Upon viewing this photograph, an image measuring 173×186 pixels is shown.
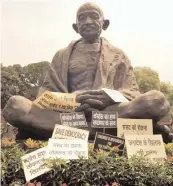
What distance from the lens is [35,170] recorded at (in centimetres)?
297

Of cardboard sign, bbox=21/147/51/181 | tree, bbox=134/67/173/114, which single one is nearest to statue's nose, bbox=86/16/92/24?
cardboard sign, bbox=21/147/51/181

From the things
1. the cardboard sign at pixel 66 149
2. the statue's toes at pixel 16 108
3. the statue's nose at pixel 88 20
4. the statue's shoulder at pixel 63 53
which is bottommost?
the cardboard sign at pixel 66 149

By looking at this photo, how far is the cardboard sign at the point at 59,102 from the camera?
165 inches

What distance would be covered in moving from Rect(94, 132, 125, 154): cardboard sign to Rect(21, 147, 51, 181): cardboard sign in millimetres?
445

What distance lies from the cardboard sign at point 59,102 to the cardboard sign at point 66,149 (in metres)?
1.08

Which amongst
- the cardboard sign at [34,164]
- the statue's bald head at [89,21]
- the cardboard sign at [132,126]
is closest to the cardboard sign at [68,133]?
the cardboard sign at [34,164]

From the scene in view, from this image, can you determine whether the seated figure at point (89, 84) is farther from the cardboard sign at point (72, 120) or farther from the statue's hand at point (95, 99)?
the cardboard sign at point (72, 120)

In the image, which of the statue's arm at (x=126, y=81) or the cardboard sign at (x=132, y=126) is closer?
the cardboard sign at (x=132, y=126)

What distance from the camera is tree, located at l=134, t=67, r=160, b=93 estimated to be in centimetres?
1164

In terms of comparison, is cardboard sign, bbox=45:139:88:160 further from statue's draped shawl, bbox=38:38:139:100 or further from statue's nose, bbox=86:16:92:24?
statue's nose, bbox=86:16:92:24

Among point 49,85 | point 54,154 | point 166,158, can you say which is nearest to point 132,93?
point 49,85

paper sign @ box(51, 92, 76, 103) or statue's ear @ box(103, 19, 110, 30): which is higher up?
statue's ear @ box(103, 19, 110, 30)

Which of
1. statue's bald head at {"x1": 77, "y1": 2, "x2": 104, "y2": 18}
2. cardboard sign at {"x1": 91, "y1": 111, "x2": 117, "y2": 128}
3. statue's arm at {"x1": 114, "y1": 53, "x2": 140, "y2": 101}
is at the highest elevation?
statue's bald head at {"x1": 77, "y1": 2, "x2": 104, "y2": 18}

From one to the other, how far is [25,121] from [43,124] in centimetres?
19
